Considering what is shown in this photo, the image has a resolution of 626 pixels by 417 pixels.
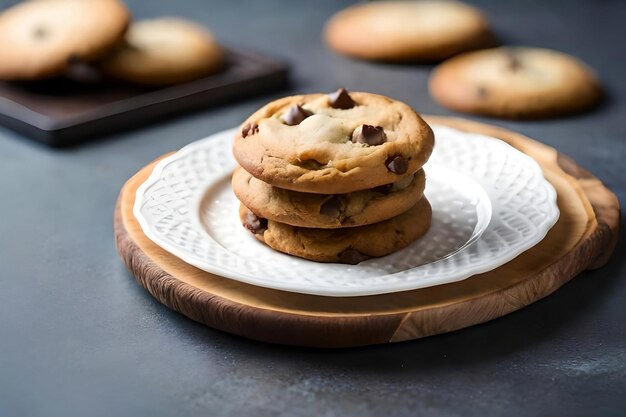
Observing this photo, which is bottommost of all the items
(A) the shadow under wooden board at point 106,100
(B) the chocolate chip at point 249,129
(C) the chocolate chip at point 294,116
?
(A) the shadow under wooden board at point 106,100

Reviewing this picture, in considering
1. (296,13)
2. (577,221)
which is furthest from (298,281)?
(296,13)

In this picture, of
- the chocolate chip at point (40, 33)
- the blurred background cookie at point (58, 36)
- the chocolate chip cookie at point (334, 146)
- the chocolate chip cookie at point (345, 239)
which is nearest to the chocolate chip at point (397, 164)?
the chocolate chip cookie at point (334, 146)

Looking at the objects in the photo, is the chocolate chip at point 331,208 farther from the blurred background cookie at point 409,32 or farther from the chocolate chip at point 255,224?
the blurred background cookie at point 409,32

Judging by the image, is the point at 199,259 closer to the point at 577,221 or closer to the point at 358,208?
the point at 358,208

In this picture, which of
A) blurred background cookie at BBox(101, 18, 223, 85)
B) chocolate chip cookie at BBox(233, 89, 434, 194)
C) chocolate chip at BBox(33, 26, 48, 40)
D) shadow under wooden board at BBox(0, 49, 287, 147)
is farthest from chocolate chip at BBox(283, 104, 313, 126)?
chocolate chip at BBox(33, 26, 48, 40)

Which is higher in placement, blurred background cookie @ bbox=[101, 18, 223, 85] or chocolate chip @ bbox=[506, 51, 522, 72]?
chocolate chip @ bbox=[506, 51, 522, 72]

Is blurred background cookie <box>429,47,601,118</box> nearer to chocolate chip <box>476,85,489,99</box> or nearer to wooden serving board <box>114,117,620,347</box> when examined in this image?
chocolate chip <box>476,85,489,99</box>

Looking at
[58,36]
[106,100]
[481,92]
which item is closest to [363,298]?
[481,92]
